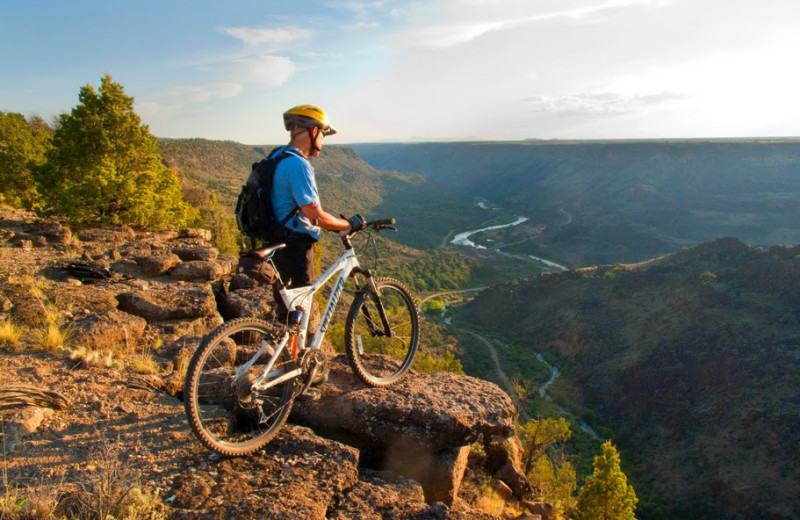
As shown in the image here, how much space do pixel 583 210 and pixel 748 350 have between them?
102 meters

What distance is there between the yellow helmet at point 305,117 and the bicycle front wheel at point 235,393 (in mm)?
2005

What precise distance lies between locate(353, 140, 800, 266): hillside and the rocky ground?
98.5m

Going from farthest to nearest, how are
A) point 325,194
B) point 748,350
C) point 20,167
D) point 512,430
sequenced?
point 325,194 < point 748,350 < point 20,167 < point 512,430

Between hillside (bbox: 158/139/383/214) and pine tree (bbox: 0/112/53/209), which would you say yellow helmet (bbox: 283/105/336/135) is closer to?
pine tree (bbox: 0/112/53/209)

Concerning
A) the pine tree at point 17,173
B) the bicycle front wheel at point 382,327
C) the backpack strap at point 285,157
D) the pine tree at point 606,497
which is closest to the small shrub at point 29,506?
the backpack strap at point 285,157

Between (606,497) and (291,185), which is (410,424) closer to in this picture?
(291,185)

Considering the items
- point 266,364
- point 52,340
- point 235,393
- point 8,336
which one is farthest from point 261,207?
point 8,336

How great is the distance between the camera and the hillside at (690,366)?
1154 inches

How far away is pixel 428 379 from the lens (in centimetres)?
673

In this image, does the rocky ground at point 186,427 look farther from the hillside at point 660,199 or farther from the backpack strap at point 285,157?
the hillside at point 660,199

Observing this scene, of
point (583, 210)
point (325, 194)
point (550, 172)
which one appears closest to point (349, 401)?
point (325, 194)

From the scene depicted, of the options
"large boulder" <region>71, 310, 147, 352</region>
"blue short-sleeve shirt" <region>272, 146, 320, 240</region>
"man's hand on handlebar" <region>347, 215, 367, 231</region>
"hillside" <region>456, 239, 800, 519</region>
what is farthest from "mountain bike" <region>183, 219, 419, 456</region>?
"hillside" <region>456, 239, 800, 519</region>

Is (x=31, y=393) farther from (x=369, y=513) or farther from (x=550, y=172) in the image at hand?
(x=550, y=172)

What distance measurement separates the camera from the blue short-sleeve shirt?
14.8 feet
